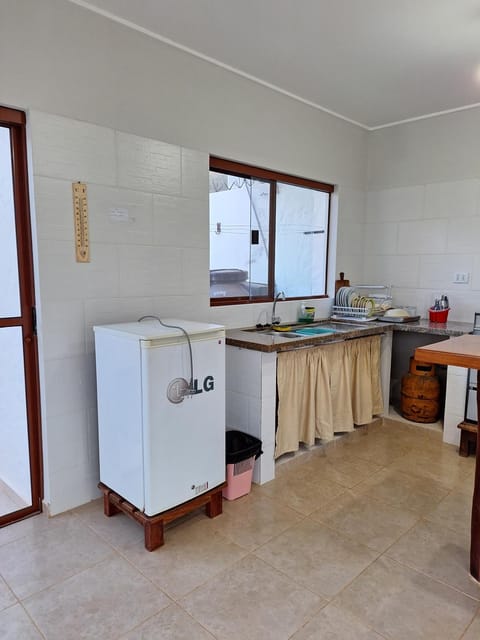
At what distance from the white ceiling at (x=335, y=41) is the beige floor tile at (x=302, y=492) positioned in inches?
104

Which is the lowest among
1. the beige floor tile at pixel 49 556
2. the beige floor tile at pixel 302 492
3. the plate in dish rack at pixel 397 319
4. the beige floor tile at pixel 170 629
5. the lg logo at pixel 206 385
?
the beige floor tile at pixel 302 492

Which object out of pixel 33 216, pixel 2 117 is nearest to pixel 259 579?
pixel 33 216

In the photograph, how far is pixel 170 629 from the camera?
1553 mm

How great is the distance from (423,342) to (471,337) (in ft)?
6.73

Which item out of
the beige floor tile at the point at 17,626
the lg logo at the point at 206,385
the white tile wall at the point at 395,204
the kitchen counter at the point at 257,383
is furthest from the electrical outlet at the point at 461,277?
the beige floor tile at the point at 17,626

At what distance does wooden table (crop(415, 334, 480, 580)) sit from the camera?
1558 millimetres

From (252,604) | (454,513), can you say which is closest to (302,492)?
(454,513)

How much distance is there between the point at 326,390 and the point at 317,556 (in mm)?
1272

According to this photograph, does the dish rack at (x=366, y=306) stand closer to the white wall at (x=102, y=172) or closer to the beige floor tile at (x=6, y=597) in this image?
the white wall at (x=102, y=172)

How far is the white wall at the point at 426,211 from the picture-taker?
3545 mm

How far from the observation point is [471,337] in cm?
196

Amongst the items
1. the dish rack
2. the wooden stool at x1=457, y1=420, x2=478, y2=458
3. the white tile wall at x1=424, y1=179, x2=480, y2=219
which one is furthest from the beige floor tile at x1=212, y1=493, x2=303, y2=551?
the white tile wall at x1=424, y1=179, x2=480, y2=219

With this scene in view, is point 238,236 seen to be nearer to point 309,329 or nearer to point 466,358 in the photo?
point 309,329

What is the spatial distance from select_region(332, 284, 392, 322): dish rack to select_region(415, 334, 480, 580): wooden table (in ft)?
5.61
